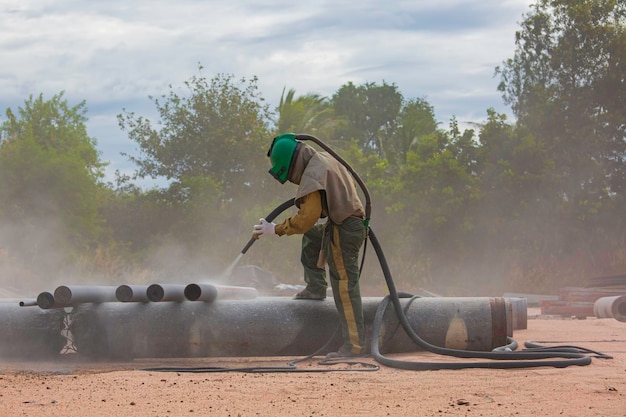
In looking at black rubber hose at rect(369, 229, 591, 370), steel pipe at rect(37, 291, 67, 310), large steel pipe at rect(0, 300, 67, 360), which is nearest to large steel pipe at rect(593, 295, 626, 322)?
black rubber hose at rect(369, 229, 591, 370)

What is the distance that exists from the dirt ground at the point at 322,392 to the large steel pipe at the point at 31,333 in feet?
1.91

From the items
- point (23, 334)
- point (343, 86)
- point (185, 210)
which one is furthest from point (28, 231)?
point (343, 86)

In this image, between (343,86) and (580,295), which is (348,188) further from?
(343,86)

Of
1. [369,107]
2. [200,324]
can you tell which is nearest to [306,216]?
[200,324]

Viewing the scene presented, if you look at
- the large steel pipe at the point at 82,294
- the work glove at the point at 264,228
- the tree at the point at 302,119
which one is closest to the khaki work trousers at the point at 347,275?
the work glove at the point at 264,228

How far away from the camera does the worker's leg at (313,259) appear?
281 inches

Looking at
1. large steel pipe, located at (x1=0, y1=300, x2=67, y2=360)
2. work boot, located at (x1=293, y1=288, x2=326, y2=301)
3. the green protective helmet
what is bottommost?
large steel pipe, located at (x1=0, y1=300, x2=67, y2=360)

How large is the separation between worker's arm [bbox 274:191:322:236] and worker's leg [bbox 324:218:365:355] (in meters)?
0.32

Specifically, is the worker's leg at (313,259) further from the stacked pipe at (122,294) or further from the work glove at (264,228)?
the stacked pipe at (122,294)

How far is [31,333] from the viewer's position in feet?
23.6

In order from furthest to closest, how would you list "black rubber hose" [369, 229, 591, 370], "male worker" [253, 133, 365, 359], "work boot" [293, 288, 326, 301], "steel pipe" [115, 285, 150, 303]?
"work boot" [293, 288, 326, 301] → "steel pipe" [115, 285, 150, 303] → "male worker" [253, 133, 365, 359] → "black rubber hose" [369, 229, 591, 370]

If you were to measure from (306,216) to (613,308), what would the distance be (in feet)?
26.3

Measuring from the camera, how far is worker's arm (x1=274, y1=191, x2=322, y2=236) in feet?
21.6

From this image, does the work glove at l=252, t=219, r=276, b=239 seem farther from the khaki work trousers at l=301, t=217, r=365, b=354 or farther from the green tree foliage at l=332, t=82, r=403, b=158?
the green tree foliage at l=332, t=82, r=403, b=158
